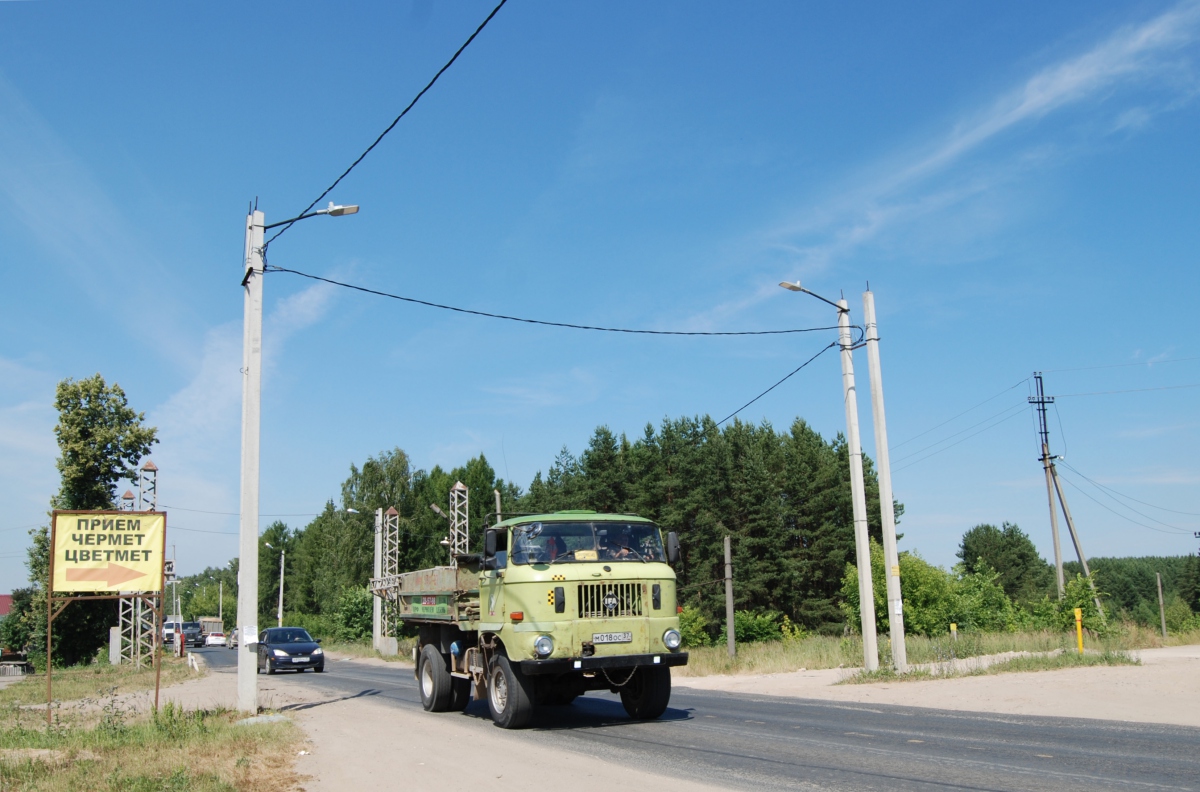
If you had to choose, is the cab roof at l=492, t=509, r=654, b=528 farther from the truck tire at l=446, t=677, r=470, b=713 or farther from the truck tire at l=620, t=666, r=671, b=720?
the truck tire at l=446, t=677, r=470, b=713

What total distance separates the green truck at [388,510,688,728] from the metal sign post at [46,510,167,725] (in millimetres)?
4806

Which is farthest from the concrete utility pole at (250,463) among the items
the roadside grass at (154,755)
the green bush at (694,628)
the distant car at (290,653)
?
the green bush at (694,628)

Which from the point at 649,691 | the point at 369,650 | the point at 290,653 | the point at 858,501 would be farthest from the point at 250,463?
the point at 369,650

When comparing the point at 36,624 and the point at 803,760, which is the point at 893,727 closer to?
the point at 803,760

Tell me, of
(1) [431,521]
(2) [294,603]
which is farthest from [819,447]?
(2) [294,603]

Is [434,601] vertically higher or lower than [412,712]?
higher

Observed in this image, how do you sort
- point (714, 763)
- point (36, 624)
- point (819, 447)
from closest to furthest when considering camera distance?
point (714, 763), point (36, 624), point (819, 447)

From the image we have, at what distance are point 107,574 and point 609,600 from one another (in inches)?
304

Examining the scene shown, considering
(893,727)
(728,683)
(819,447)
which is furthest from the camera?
(819,447)

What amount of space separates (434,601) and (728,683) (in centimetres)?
1011

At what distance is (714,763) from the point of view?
8836 millimetres

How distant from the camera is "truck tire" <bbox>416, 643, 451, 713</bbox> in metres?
14.4

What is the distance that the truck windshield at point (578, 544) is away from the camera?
475 inches

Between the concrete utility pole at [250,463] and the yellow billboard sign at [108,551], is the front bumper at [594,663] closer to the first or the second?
the concrete utility pole at [250,463]
